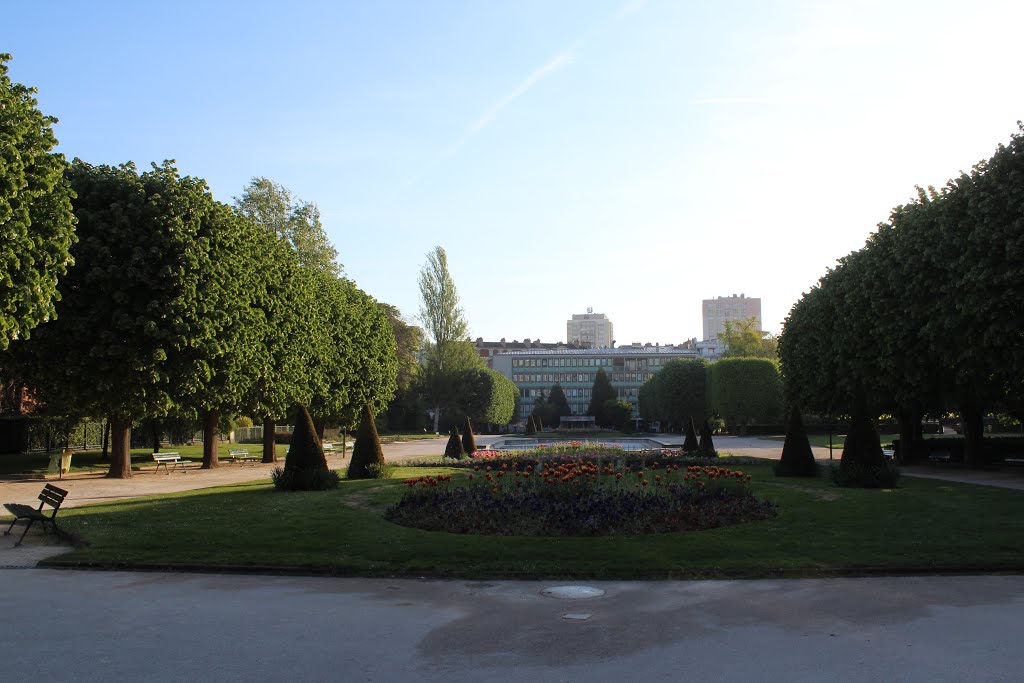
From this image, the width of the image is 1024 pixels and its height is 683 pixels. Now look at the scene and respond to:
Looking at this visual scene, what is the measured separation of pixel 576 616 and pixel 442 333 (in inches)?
2841

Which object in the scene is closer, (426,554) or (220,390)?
(426,554)

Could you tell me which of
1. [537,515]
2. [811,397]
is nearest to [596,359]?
[811,397]

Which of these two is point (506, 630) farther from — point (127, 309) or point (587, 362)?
point (587, 362)

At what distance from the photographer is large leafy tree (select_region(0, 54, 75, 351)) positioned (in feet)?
50.8

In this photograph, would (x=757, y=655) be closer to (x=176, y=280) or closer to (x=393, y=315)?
(x=176, y=280)

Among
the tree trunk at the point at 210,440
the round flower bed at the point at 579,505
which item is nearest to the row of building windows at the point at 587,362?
→ the tree trunk at the point at 210,440

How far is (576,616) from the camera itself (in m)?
8.38

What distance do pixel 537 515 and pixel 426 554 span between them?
2479 millimetres

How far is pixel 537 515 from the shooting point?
13516 millimetres

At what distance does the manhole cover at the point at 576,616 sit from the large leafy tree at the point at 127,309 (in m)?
20.0

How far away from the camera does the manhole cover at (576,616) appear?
27.0 ft

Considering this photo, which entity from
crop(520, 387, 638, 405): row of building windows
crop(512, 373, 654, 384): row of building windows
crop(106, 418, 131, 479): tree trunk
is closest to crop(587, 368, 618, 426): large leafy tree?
crop(520, 387, 638, 405): row of building windows

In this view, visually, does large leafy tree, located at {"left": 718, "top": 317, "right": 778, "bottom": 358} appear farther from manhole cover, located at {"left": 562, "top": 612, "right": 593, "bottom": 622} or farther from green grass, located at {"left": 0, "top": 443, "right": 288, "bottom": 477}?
manhole cover, located at {"left": 562, "top": 612, "right": 593, "bottom": 622}

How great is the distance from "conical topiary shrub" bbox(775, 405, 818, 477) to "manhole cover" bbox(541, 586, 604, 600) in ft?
52.2
